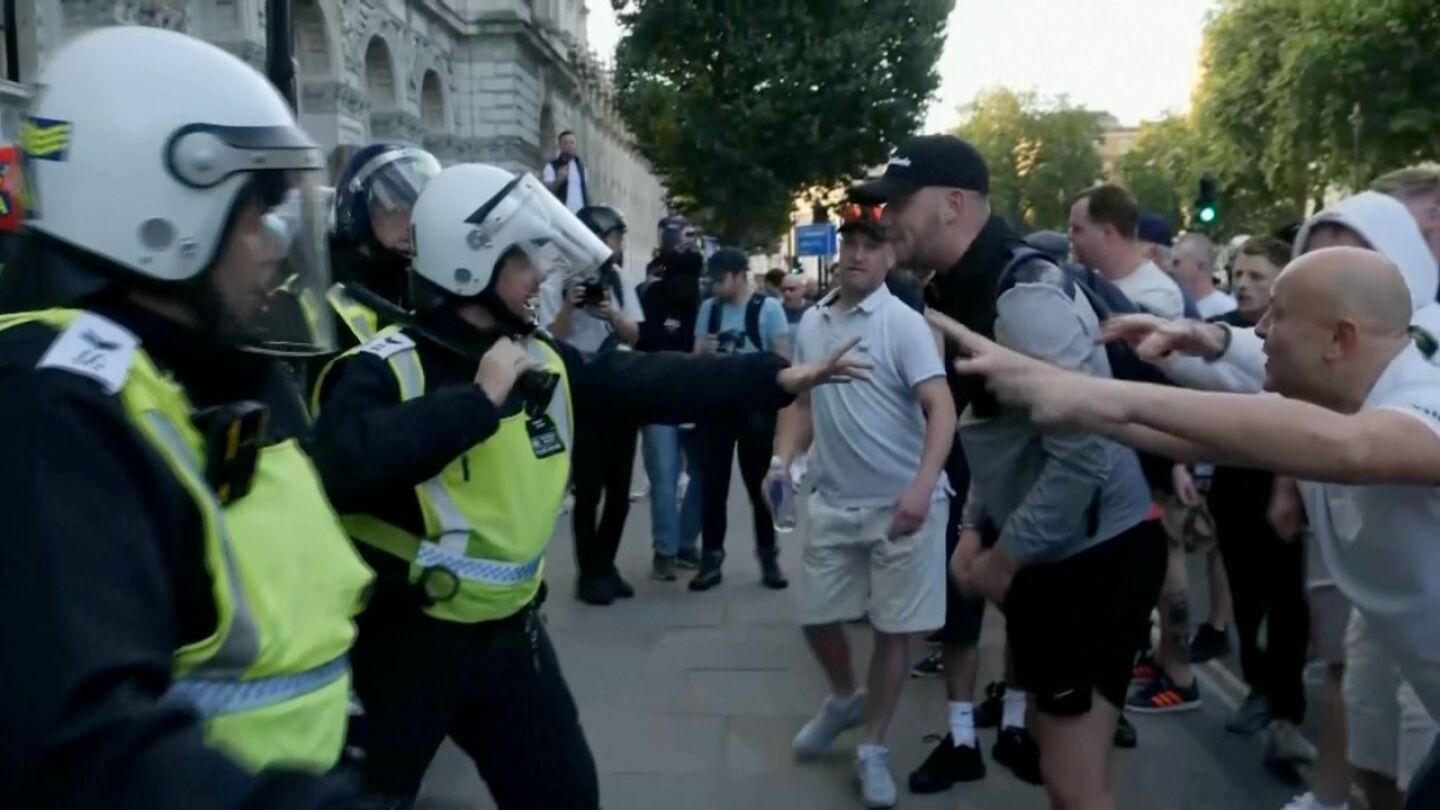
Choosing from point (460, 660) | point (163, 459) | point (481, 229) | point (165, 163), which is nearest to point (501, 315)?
point (481, 229)

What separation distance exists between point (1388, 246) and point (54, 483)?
3.33 m

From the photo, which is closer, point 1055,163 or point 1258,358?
point 1258,358

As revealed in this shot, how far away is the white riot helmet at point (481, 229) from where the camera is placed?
10.2ft

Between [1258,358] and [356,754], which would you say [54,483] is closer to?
[356,754]

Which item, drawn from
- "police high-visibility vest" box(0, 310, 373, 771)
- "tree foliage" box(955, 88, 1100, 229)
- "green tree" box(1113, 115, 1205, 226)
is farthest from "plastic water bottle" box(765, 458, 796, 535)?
"tree foliage" box(955, 88, 1100, 229)

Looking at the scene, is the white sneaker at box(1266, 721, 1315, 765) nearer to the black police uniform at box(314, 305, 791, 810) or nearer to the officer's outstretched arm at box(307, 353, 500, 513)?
the black police uniform at box(314, 305, 791, 810)

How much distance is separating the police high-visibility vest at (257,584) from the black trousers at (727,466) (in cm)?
632

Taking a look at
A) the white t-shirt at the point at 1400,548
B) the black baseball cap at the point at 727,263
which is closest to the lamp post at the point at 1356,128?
the black baseball cap at the point at 727,263

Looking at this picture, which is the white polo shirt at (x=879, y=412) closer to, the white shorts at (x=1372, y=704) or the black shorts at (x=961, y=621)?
the black shorts at (x=961, y=621)

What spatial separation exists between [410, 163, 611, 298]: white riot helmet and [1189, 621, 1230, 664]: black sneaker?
4529mm

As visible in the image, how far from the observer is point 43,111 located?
1.67 metres

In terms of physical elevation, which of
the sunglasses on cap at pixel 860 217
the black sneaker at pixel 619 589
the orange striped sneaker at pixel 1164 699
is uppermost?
the sunglasses on cap at pixel 860 217

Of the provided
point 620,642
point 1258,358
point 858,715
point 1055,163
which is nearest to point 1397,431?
point 1258,358

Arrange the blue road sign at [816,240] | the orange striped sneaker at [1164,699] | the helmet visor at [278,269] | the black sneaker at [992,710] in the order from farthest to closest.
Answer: the blue road sign at [816,240] < the orange striped sneaker at [1164,699] < the black sneaker at [992,710] < the helmet visor at [278,269]
